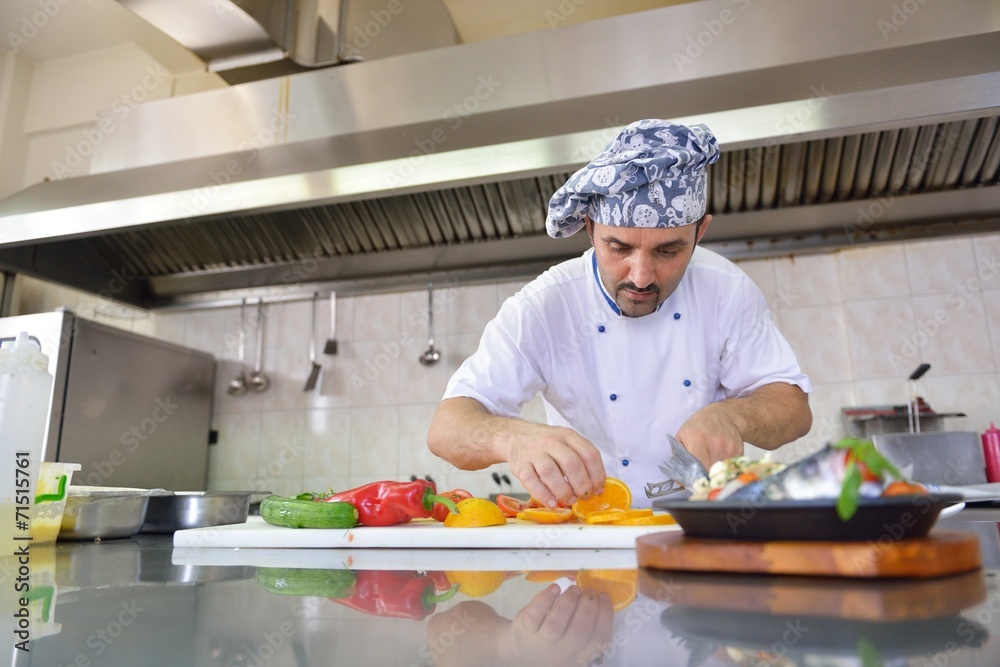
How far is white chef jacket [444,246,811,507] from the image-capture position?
1.43 metres

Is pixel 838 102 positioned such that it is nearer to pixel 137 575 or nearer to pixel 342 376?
pixel 137 575

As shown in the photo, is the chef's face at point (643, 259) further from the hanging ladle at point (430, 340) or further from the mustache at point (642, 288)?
the hanging ladle at point (430, 340)

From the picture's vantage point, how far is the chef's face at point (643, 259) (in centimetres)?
122

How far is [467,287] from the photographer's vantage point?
292 centimetres

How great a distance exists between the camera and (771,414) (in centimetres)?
128

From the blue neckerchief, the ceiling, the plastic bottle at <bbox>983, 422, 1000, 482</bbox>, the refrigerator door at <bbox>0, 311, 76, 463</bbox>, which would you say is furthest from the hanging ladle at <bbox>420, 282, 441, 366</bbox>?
the plastic bottle at <bbox>983, 422, 1000, 482</bbox>

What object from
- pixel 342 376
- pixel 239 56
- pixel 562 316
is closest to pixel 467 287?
pixel 342 376

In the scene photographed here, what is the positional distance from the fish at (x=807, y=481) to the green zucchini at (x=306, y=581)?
1.13ft

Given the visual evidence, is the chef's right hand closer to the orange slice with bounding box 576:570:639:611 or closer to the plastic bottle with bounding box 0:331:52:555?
the orange slice with bounding box 576:570:639:611

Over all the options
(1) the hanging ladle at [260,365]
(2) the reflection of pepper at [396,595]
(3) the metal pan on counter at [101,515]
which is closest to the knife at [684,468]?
(2) the reflection of pepper at [396,595]

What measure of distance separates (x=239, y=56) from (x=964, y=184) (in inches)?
104

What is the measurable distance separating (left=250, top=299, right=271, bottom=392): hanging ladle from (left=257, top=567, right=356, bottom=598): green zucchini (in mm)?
2491

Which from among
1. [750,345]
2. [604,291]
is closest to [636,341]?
[604,291]

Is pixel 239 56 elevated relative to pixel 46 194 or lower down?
elevated
